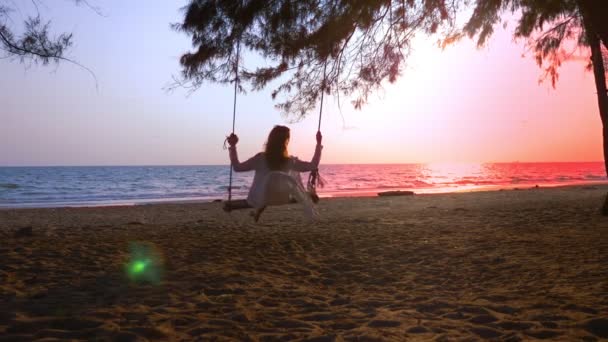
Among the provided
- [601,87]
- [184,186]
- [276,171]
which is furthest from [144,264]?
[184,186]

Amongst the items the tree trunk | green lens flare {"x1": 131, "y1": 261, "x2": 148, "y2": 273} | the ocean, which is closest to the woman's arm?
green lens flare {"x1": 131, "y1": 261, "x2": 148, "y2": 273}

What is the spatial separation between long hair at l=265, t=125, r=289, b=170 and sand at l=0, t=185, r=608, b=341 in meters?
1.09

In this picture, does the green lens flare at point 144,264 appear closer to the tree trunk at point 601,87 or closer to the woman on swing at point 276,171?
the woman on swing at point 276,171

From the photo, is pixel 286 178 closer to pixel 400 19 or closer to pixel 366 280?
pixel 366 280

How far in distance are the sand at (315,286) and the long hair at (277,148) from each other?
42.9 inches

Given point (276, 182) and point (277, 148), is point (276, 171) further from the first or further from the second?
point (277, 148)

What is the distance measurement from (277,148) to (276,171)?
0.28 metres

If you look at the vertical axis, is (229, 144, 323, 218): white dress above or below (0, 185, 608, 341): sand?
above

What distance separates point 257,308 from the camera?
357cm

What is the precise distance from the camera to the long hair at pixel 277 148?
5859 mm

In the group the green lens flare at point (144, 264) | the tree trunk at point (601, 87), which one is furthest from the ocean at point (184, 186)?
the tree trunk at point (601, 87)

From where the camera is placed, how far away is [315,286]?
14.4 feet

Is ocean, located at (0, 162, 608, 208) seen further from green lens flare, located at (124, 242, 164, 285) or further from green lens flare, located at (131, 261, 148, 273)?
green lens flare, located at (131, 261, 148, 273)

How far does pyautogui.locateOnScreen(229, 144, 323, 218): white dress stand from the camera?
5.72 m
